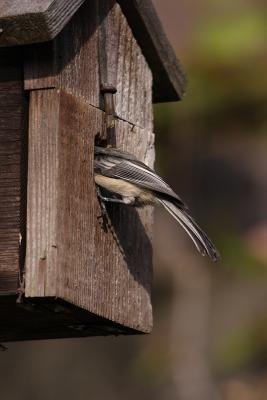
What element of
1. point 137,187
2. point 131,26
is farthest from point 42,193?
point 131,26

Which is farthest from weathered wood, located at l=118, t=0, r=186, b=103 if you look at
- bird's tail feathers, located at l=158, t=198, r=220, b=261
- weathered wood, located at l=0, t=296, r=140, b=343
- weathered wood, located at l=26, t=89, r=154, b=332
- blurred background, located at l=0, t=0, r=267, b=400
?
blurred background, located at l=0, t=0, r=267, b=400

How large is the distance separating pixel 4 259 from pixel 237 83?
451 cm

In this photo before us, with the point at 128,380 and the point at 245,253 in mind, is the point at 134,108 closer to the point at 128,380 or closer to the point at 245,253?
the point at 245,253

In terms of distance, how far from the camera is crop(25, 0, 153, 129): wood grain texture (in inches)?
205

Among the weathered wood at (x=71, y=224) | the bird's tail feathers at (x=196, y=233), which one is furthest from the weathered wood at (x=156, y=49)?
the bird's tail feathers at (x=196, y=233)

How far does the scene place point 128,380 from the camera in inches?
418

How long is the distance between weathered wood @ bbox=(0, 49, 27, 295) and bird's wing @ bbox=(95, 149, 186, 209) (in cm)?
50

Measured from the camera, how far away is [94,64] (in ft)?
18.5

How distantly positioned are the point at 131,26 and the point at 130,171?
927 mm

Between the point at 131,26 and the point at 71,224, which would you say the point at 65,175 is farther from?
the point at 131,26

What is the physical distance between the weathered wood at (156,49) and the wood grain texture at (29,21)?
42.3 inches

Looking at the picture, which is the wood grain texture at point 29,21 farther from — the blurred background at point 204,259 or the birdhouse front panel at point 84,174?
the blurred background at point 204,259

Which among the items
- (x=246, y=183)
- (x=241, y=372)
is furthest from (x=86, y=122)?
(x=246, y=183)

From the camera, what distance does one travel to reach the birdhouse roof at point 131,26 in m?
4.98
